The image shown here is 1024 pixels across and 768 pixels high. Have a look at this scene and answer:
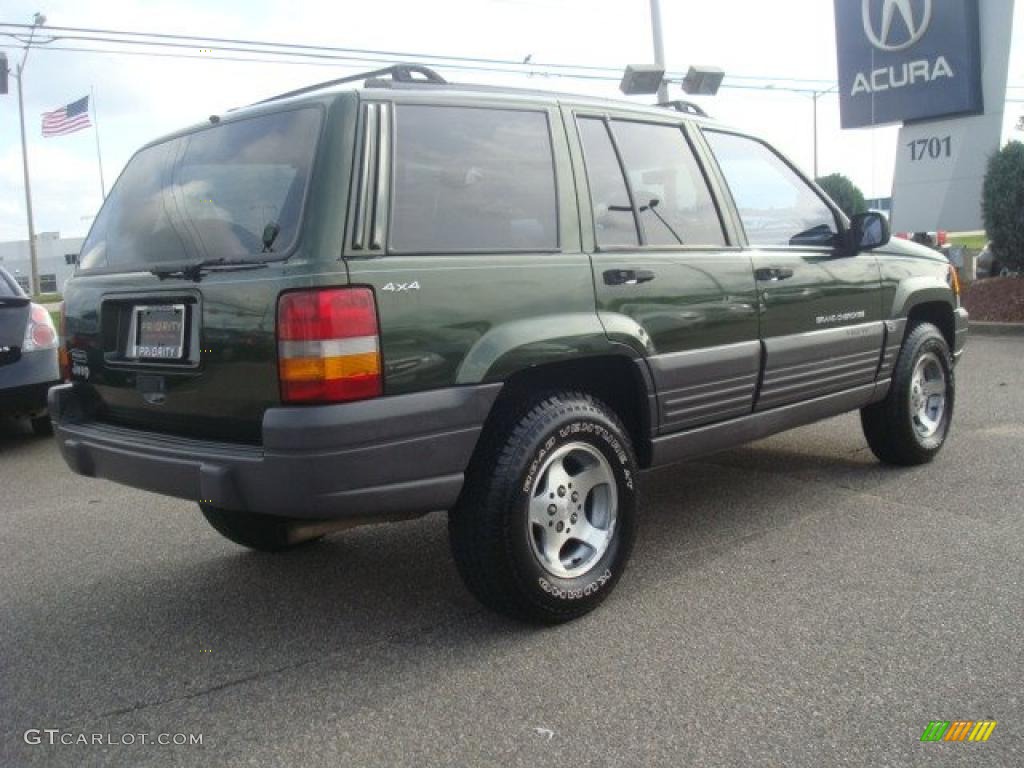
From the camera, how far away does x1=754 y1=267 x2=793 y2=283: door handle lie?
4.16 metres

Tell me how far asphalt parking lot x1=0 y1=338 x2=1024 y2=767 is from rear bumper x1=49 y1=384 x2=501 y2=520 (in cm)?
59

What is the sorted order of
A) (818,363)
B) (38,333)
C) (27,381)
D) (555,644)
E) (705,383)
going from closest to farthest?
(555,644)
(705,383)
(818,363)
(27,381)
(38,333)

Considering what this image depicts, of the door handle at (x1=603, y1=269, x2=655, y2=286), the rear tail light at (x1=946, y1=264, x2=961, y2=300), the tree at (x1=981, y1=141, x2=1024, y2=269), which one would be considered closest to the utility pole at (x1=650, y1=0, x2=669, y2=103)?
the tree at (x1=981, y1=141, x2=1024, y2=269)

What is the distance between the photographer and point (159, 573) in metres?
4.16

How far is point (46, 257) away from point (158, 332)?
71691 millimetres

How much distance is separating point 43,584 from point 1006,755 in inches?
147

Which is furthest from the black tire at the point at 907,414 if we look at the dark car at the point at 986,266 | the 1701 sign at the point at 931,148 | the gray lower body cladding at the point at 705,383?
the 1701 sign at the point at 931,148

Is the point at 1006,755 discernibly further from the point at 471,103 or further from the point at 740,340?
the point at 471,103

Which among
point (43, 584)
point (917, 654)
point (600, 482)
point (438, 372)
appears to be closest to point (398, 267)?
point (438, 372)

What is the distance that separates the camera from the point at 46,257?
66.7m

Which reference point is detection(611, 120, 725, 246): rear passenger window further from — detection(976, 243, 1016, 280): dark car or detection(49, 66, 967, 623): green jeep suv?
detection(976, 243, 1016, 280): dark car

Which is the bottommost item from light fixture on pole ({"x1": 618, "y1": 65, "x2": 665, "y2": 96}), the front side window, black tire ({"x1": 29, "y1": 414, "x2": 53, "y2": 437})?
black tire ({"x1": 29, "y1": 414, "x2": 53, "y2": 437})

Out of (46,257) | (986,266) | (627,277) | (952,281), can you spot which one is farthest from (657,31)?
(46,257)

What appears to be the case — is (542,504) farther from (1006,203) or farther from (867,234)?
(1006,203)
